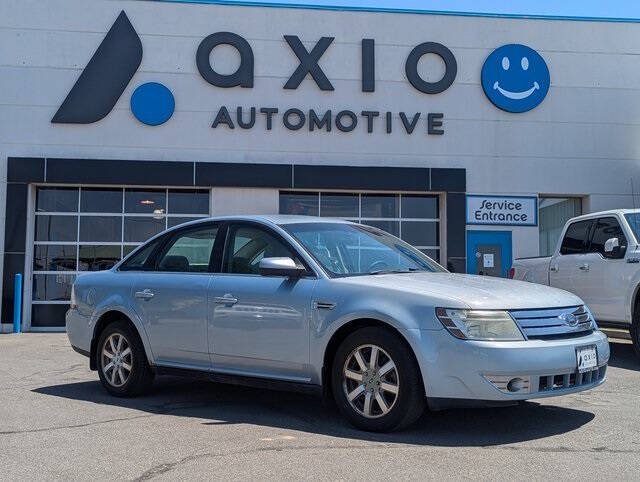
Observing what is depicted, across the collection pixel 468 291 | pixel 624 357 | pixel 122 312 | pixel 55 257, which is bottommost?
pixel 624 357

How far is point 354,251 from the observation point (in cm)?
627

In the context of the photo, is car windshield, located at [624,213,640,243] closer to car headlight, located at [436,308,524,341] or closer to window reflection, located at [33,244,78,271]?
car headlight, located at [436,308,524,341]

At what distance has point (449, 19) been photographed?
1659cm

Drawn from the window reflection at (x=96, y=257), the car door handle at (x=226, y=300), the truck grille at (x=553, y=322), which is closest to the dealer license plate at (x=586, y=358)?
the truck grille at (x=553, y=322)

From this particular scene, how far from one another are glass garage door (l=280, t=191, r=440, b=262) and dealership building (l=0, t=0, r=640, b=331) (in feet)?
0.12

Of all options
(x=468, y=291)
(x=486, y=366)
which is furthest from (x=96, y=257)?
(x=486, y=366)

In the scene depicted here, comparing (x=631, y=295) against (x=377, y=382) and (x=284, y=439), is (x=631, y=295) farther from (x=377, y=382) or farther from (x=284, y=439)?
(x=284, y=439)

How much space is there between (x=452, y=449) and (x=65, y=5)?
14.2m

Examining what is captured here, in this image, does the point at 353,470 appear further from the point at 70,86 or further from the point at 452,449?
the point at 70,86

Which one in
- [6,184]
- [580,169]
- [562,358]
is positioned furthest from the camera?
[580,169]

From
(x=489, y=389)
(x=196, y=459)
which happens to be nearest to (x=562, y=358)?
(x=489, y=389)

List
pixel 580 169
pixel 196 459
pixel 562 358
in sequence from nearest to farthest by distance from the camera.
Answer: pixel 196 459, pixel 562 358, pixel 580 169

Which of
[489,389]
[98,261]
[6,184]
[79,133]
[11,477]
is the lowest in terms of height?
[11,477]

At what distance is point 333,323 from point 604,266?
17.6ft
